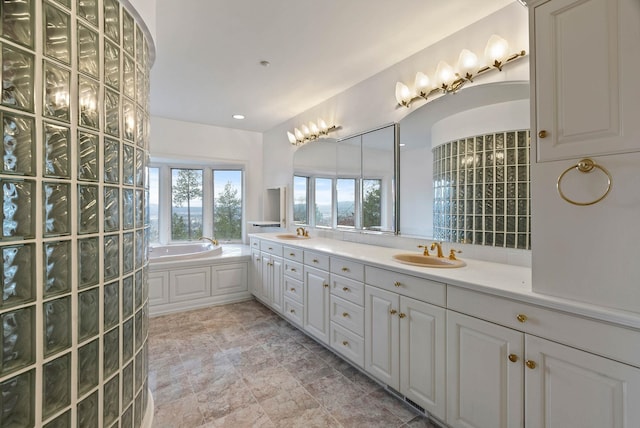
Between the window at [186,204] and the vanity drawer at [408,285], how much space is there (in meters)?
3.56

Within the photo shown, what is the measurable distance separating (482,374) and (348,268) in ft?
3.40

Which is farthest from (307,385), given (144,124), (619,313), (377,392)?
(144,124)

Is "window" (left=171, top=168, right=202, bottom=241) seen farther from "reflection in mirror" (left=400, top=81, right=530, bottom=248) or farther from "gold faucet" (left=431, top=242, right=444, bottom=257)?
"gold faucet" (left=431, top=242, right=444, bottom=257)

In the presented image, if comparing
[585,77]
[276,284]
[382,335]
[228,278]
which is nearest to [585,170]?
[585,77]

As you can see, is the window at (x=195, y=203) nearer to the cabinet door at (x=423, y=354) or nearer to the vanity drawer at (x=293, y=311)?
the vanity drawer at (x=293, y=311)

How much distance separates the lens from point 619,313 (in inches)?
39.0

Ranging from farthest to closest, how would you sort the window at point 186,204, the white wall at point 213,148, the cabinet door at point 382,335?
the window at point 186,204 → the white wall at point 213,148 → the cabinet door at point 382,335

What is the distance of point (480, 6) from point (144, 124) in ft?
6.75

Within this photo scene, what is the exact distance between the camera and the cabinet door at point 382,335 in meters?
1.79

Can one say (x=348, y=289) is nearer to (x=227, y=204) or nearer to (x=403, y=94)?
(x=403, y=94)

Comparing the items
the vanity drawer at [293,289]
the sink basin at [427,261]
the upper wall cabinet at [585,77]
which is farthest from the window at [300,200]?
the upper wall cabinet at [585,77]

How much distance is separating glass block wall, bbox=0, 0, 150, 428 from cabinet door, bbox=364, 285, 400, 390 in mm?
1366

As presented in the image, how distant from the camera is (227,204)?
482 cm

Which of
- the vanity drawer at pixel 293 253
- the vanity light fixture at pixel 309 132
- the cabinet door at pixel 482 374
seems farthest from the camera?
the vanity light fixture at pixel 309 132
